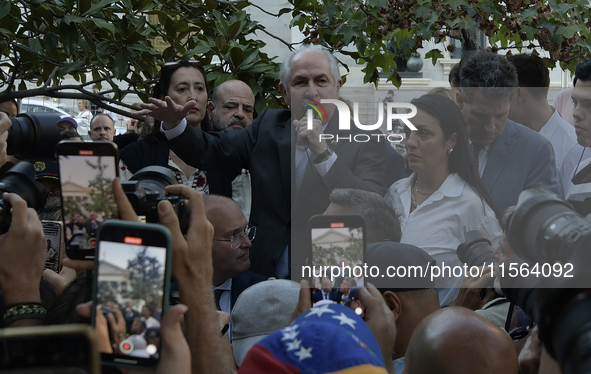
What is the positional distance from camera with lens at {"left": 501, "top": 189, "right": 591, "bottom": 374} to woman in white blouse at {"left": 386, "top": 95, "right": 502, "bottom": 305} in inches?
26.6

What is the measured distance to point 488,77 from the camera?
274cm

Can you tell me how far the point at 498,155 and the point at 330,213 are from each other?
60 cm

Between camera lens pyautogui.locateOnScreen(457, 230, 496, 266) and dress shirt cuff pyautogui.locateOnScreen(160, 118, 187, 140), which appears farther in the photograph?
dress shirt cuff pyautogui.locateOnScreen(160, 118, 187, 140)

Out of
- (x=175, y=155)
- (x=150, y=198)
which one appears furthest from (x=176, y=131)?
(x=150, y=198)

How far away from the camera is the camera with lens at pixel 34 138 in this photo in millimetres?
2270

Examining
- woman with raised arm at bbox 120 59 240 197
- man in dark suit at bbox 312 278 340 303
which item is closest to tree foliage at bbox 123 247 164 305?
man in dark suit at bbox 312 278 340 303

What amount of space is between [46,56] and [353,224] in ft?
9.65

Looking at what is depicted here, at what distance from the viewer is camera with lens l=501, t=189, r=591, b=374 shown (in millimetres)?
1414

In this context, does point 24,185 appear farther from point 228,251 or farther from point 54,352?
point 54,352

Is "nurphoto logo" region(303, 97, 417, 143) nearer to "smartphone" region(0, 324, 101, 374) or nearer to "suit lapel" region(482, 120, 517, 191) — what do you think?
"suit lapel" region(482, 120, 517, 191)

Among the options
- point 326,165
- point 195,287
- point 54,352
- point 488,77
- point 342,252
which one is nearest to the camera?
point 54,352

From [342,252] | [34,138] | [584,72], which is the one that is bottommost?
[342,252]

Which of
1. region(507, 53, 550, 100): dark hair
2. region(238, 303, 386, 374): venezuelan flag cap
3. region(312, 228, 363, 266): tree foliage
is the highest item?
region(507, 53, 550, 100): dark hair

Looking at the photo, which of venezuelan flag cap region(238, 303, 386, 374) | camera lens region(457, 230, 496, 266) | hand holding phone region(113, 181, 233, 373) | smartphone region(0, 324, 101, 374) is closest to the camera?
smartphone region(0, 324, 101, 374)
